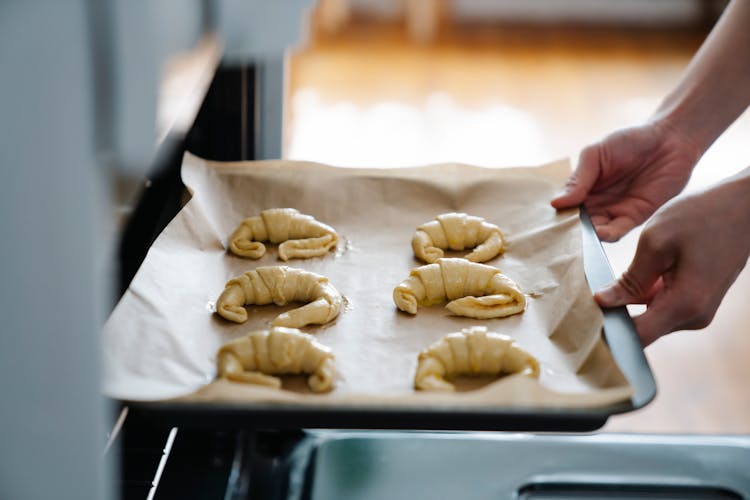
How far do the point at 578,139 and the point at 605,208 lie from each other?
2.67 meters

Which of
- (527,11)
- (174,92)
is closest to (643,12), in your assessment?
(527,11)

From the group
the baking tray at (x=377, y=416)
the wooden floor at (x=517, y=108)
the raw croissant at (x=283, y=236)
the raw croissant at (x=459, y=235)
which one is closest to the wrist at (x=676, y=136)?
the raw croissant at (x=459, y=235)

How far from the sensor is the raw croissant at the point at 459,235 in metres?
1.34

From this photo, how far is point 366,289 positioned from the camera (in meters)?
1.27

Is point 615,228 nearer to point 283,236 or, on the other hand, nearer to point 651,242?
point 651,242

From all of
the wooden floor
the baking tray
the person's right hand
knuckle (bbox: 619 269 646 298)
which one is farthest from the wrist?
the wooden floor

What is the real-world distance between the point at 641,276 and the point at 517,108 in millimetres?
3436

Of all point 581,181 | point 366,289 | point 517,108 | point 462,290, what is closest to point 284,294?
point 366,289

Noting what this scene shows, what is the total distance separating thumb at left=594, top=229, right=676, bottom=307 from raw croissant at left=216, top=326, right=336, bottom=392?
13.3 inches

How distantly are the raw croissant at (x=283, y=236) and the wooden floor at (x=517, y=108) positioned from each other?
1383 millimetres

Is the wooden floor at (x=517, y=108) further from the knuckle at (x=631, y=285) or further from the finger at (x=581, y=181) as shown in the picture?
the knuckle at (x=631, y=285)

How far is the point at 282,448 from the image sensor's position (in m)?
1.13

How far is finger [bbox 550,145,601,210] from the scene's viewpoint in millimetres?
1399

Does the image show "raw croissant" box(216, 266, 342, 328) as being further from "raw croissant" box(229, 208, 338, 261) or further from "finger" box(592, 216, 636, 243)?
"finger" box(592, 216, 636, 243)
